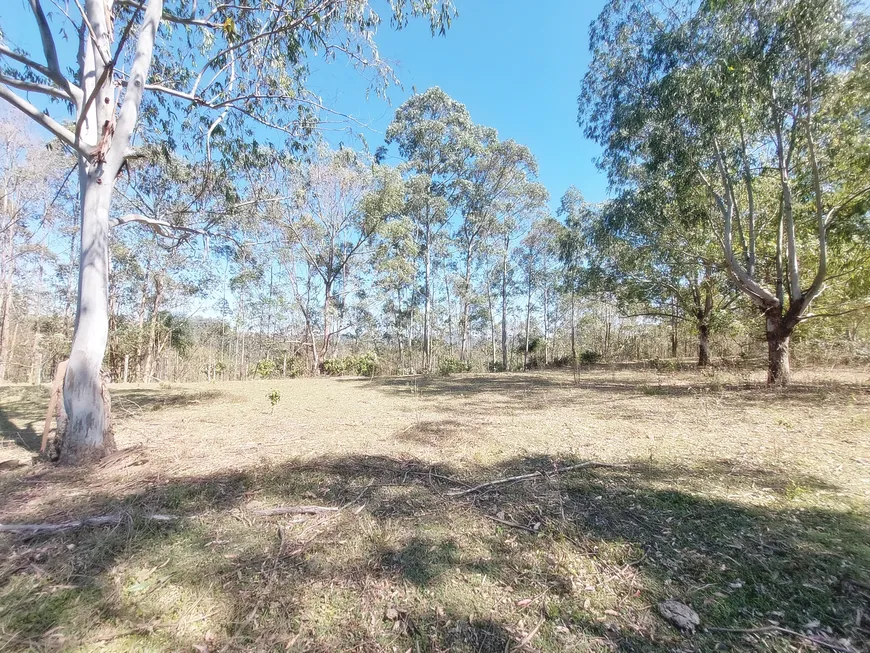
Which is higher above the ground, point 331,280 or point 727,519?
point 331,280

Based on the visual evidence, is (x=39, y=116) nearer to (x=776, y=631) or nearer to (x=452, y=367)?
(x=776, y=631)

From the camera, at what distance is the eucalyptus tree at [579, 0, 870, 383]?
5325 millimetres

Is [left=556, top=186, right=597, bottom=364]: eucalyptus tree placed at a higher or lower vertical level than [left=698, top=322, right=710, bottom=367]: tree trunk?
higher

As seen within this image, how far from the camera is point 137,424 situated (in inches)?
168

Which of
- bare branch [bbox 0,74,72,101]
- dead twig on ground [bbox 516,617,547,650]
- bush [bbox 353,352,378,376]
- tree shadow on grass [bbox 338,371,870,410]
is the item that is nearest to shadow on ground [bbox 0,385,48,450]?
bare branch [bbox 0,74,72,101]

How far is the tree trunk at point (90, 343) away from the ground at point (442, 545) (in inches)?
9.7

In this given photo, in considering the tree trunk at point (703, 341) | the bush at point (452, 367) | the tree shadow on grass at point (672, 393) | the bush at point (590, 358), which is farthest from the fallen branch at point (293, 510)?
the bush at point (590, 358)

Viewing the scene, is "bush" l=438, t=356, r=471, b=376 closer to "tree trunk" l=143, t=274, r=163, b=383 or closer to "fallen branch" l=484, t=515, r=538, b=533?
"tree trunk" l=143, t=274, r=163, b=383

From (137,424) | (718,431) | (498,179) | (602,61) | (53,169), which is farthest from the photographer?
(498,179)

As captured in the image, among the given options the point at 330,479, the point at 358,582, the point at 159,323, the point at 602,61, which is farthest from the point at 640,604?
the point at 159,323

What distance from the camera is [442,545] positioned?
5.98 ft

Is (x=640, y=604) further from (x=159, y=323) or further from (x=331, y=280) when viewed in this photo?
(x=159, y=323)

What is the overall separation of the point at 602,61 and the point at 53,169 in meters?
17.5

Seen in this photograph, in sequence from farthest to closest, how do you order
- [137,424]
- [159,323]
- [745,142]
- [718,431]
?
[159,323]
[745,142]
[137,424]
[718,431]
